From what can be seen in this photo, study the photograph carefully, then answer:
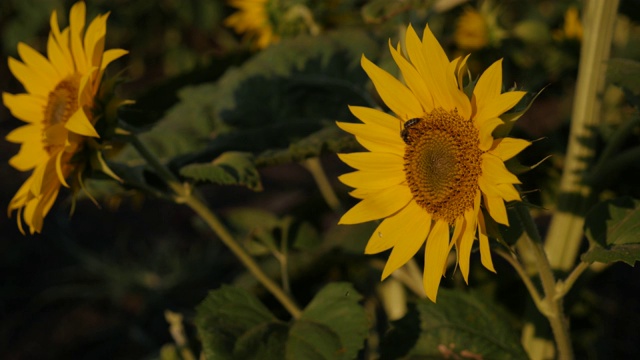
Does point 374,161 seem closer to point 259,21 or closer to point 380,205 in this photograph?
point 380,205

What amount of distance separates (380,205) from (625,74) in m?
0.32

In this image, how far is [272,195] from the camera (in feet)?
8.64

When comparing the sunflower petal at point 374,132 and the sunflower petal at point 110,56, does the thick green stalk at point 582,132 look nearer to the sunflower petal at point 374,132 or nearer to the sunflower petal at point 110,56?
the sunflower petal at point 374,132

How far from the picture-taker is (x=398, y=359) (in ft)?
3.00

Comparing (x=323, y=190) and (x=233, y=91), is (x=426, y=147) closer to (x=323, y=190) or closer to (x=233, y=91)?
(x=233, y=91)

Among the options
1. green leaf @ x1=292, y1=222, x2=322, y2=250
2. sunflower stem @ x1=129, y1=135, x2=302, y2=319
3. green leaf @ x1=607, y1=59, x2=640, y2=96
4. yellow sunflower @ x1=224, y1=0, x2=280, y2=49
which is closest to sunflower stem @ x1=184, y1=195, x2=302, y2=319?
sunflower stem @ x1=129, y1=135, x2=302, y2=319

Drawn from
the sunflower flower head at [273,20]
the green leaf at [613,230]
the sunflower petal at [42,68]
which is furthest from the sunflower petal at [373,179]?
the sunflower flower head at [273,20]

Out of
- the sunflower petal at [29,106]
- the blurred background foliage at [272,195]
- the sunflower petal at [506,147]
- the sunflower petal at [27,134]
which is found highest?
the sunflower petal at [29,106]

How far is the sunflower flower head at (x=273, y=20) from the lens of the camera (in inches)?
58.4

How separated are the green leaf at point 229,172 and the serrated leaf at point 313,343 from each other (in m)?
0.19

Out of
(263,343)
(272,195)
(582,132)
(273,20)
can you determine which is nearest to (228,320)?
(263,343)

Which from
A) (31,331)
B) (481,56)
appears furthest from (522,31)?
(31,331)

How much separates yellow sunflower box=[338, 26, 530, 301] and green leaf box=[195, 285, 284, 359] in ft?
0.74

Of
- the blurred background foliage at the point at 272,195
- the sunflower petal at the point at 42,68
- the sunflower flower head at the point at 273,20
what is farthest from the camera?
the sunflower flower head at the point at 273,20
